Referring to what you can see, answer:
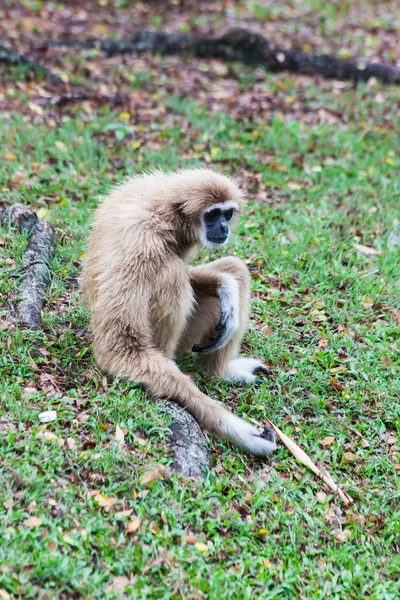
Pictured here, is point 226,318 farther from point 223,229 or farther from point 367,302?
point 367,302

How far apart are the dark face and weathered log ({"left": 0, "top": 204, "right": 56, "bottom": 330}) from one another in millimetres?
1637

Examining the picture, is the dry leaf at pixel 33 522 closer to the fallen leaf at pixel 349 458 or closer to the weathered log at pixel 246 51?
the fallen leaf at pixel 349 458

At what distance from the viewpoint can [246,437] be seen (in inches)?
199

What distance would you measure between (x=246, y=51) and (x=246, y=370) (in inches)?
321

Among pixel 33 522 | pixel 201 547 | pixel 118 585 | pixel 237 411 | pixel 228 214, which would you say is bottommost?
pixel 237 411

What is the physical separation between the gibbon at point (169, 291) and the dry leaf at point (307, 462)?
28 centimetres

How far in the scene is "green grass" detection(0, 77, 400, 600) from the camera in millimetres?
4172

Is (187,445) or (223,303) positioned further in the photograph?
(223,303)

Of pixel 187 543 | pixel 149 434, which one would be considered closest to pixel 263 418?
pixel 149 434

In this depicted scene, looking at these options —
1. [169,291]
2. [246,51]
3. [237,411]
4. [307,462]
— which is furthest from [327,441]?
[246,51]

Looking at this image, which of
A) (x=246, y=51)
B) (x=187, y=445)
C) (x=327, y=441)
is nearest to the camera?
(x=187, y=445)

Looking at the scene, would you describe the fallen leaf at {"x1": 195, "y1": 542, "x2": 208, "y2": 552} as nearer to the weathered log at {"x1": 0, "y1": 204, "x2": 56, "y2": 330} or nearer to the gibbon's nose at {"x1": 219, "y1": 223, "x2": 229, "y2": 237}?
the weathered log at {"x1": 0, "y1": 204, "x2": 56, "y2": 330}

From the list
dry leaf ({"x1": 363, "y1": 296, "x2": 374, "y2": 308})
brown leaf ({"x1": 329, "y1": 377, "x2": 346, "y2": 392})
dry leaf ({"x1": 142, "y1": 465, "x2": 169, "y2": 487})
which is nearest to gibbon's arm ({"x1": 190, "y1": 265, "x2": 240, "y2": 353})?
brown leaf ({"x1": 329, "y1": 377, "x2": 346, "y2": 392})

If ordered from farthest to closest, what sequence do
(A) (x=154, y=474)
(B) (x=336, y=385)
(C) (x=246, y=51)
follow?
(C) (x=246, y=51)
(B) (x=336, y=385)
(A) (x=154, y=474)
